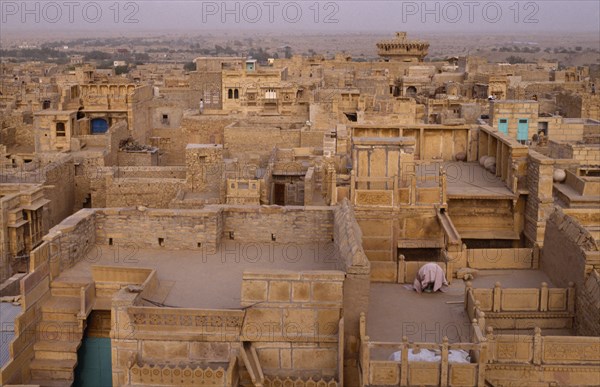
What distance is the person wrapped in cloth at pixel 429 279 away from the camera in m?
12.1

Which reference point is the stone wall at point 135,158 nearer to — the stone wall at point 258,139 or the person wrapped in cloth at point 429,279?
the stone wall at point 258,139

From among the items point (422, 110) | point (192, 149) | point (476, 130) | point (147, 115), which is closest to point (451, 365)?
point (476, 130)

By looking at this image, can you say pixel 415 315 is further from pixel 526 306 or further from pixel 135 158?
pixel 135 158

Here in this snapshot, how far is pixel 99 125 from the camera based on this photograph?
127 feet

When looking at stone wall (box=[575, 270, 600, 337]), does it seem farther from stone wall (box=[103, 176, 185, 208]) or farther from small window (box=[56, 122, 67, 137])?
small window (box=[56, 122, 67, 137])

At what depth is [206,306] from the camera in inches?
417

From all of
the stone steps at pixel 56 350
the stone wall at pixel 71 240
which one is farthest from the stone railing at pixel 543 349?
the stone wall at pixel 71 240

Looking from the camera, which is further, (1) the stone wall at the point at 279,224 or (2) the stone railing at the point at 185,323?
(1) the stone wall at the point at 279,224

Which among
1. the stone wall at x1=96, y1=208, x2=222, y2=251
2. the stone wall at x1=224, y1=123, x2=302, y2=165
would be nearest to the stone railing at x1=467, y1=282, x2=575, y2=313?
the stone wall at x1=96, y1=208, x2=222, y2=251

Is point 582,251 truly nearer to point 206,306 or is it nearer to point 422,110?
point 206,306

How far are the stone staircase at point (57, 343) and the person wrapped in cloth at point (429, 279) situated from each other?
4.83 meters

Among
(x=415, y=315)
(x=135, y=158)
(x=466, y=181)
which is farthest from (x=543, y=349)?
(x=135, y=158)

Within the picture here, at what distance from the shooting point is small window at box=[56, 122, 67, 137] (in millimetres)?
31719

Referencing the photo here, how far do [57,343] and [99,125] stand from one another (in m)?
28.9
